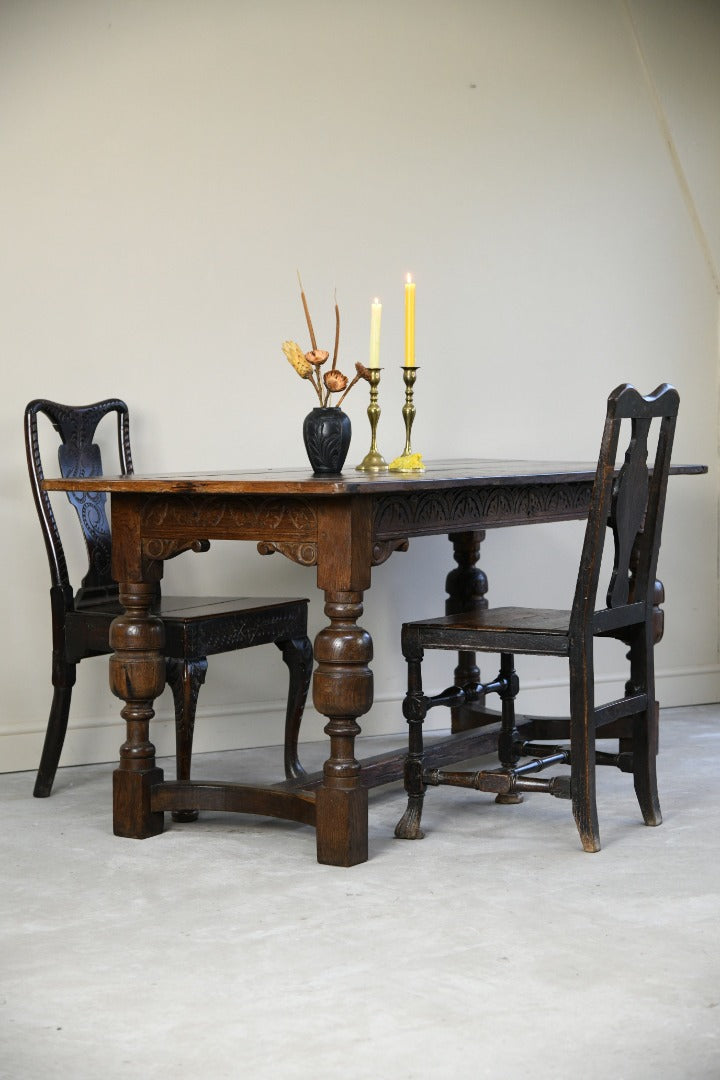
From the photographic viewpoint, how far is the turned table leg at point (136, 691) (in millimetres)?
3150

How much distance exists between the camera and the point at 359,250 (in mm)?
4535

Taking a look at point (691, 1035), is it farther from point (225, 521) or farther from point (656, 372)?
point (656, 372)

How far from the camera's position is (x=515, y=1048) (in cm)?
197

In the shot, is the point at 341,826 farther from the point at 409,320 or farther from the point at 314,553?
the point at 409,320

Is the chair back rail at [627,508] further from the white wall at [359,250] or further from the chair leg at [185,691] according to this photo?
the white wall at [359,250]

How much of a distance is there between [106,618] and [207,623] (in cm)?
33

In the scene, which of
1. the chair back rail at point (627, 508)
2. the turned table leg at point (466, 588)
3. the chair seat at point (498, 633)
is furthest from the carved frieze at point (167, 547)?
the turned table leg at point (466, 588)

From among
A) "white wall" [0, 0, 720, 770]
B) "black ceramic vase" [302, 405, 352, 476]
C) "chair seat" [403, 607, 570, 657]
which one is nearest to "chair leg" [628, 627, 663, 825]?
"chair seat" [403, 607, 570, 657]

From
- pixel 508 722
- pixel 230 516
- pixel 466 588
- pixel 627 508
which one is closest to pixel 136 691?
pixel 230 516

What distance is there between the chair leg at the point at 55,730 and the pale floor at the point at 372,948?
0.12 m

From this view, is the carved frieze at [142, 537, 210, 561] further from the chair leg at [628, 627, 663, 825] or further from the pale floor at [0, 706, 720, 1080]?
the chair leg at [628, 627, 663, 825]

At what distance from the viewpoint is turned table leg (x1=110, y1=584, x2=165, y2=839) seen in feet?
10.3

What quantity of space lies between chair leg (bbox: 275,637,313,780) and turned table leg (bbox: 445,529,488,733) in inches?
27.1

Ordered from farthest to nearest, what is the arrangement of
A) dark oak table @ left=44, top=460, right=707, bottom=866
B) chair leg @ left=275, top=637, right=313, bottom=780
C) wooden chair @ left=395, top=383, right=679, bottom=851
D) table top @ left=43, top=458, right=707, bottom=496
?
1. chair leg @ left=275, top=637, right=313, bottom=780
2. wooden chair @ left=395, top=383, right=679, bottom=851
3. dark oak table @ left=44, top=460, right=707, bottom=866
4. table top @ left=43, top=458, right=707, bottom=496
